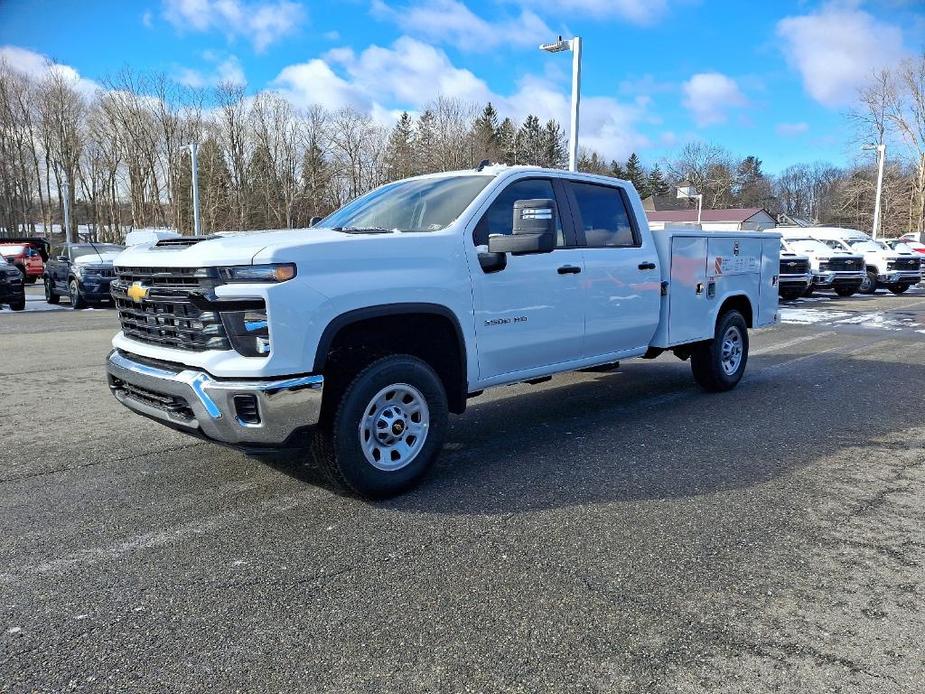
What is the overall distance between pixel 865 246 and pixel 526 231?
2412cm

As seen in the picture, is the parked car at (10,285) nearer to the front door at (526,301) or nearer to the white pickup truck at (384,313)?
the white pickup truck at (384,313)

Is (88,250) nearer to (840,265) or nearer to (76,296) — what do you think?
(76,296)

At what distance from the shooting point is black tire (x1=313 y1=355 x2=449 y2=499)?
12.6 ft

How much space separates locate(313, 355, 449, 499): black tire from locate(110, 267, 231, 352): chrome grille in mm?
728

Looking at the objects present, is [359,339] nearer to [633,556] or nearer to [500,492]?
[500,492]

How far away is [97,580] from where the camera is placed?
316 cm

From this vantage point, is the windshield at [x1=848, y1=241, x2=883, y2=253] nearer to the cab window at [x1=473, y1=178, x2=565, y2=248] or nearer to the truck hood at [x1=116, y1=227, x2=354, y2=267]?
the cab window at [x1=473, y1=178, x2=565, y2=248]

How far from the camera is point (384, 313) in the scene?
12.9 feet

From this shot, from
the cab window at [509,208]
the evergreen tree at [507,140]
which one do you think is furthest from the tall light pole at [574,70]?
the evergreen tree at [507,140]

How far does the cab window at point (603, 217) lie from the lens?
5.48 meters

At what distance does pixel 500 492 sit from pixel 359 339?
4.20ft

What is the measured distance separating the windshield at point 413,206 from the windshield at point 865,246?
887 inches

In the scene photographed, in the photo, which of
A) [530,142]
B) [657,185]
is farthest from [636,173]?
[530,142]

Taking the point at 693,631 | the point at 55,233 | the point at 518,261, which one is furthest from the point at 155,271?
the point at 55,233
